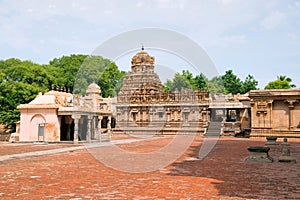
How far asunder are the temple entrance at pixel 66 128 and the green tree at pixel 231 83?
57.3 metres

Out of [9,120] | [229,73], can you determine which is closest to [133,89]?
[9,120]

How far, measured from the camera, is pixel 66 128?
96.6ft

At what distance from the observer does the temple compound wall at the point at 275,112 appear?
33500 millimetres

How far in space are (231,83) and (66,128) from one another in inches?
2336

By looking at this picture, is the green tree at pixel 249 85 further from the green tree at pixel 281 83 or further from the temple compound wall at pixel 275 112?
the temple compound wall at pixel 275 112

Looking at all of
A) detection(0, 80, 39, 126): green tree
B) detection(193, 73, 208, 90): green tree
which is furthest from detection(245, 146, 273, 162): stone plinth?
detection(193, 73, 208, 90): green tree

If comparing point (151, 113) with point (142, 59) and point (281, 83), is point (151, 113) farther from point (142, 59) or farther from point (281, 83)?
point (281, 83)

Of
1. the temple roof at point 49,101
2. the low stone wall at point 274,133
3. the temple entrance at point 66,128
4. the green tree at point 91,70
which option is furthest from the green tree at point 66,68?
→ the low stone wall at point 274,133

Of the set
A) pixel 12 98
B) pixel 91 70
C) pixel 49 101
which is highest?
pixel 91 70

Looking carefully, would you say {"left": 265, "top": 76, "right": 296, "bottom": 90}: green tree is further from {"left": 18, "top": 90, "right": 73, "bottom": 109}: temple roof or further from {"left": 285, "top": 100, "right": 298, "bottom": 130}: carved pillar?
{"left": 18, "top": 90, "right": 73, "bottom": 109}: temple roof

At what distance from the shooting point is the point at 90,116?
28.1 m

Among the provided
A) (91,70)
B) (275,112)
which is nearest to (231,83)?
(91,70)

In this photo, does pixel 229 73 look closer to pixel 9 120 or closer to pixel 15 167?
pixel 9 120

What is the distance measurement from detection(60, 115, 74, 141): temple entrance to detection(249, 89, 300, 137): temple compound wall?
64.4ft
